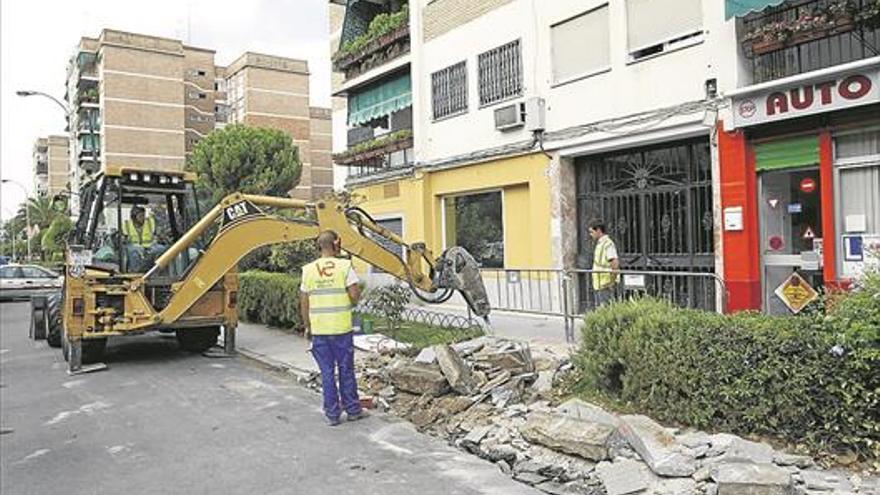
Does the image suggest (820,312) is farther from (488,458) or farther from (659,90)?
(659,90)

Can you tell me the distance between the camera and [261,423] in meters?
6.87

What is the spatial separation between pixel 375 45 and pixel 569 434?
16.2 meters

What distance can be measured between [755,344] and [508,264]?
1022 centimetres

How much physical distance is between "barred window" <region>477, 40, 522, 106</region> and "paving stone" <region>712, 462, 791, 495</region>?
11259 mm

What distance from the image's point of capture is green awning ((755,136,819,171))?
9883 millimetres

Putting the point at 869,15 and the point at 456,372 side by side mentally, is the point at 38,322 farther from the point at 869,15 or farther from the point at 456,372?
the point at 869,15

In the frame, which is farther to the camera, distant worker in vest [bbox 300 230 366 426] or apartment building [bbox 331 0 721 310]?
apartment building [bbox 331 0 721 310]

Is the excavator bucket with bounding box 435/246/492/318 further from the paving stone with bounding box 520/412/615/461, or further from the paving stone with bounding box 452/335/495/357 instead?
the paving stone with bounding box 520/412/615/461

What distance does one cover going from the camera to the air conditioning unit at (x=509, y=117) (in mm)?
14328

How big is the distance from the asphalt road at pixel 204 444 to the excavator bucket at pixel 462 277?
2.53 metres

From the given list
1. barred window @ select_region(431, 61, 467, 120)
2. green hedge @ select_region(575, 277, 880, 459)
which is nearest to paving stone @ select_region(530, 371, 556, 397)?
green hedge @ select_region(575, 277, 880, 459)

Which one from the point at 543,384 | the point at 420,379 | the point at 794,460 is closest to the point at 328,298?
the point at 420,379

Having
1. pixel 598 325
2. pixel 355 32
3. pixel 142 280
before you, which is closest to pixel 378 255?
pixel 142 280

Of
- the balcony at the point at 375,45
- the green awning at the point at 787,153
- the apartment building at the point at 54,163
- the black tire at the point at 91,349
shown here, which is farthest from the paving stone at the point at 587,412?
the apartment building at the point at 54,163
